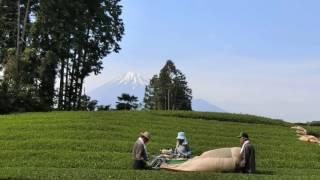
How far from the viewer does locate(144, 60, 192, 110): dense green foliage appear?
368 ft

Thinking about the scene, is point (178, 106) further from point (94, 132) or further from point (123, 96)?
point (94, 132)

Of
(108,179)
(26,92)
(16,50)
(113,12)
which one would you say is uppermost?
(113,12)

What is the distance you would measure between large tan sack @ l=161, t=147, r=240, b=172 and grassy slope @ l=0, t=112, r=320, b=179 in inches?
50.5

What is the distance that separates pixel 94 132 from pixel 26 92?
73.7ft

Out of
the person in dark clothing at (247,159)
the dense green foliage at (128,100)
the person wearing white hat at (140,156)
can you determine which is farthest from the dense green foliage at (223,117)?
the dense green foliage at (128,100)

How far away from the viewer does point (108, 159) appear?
28016 millimetres

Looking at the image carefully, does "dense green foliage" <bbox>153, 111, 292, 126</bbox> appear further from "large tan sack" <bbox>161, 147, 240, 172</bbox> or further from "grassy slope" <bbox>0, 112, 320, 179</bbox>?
"large tan sack" <bbox>161, 147, 240, 172</bbox>

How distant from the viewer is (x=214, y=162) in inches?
993

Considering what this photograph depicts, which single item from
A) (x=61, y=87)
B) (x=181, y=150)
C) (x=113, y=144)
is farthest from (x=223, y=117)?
(x=61, y=87)

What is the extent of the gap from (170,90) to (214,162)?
285ft

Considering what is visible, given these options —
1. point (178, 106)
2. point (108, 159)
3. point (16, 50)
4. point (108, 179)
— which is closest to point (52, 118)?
point (108, 159)

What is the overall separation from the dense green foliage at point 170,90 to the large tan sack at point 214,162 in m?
84.4

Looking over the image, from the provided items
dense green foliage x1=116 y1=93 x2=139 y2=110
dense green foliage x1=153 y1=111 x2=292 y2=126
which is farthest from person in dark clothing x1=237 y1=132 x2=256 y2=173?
dense green foliage x1=116 y1=93 x2=139 y2=110

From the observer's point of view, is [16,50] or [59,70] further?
[59,70]
